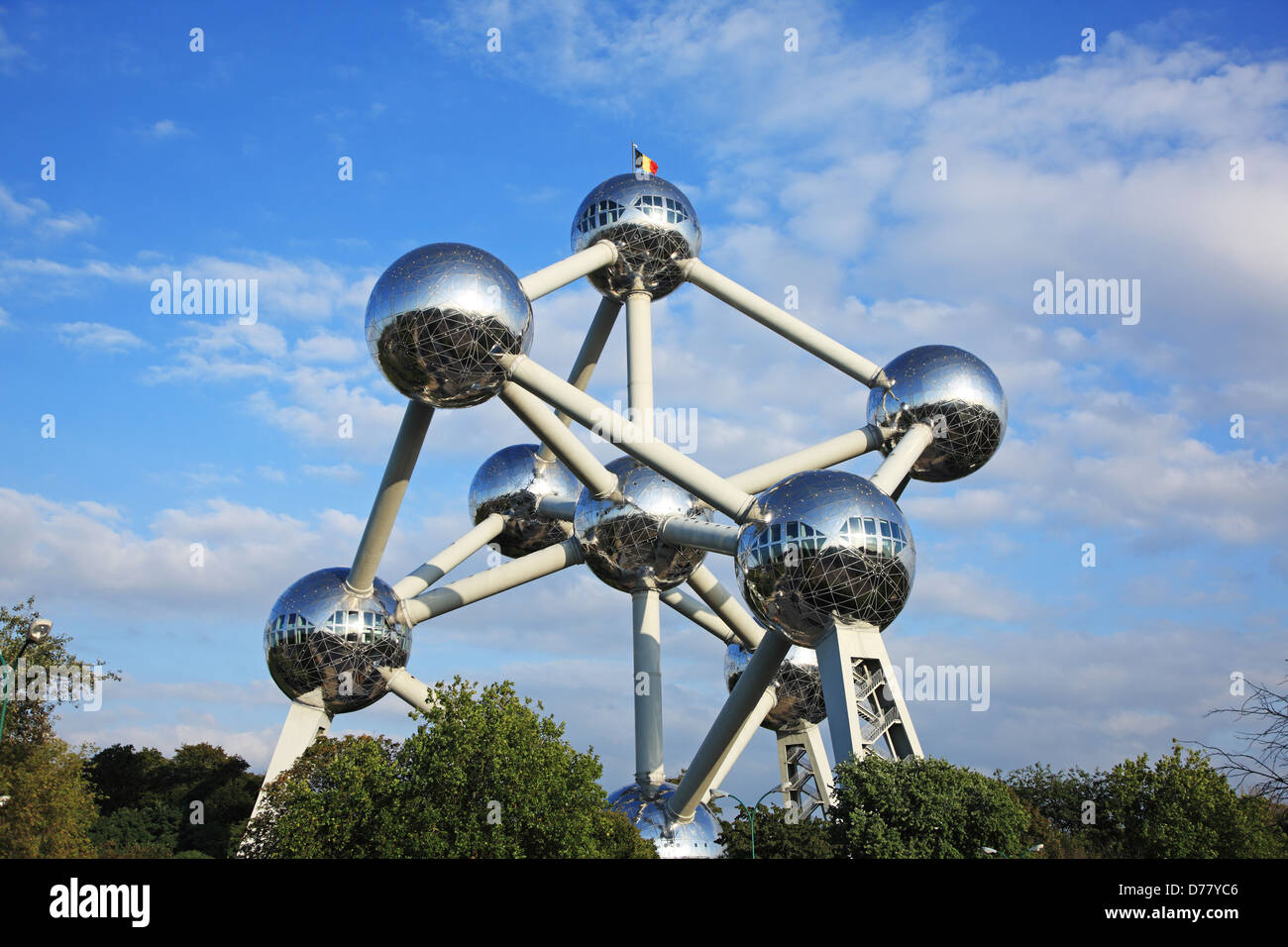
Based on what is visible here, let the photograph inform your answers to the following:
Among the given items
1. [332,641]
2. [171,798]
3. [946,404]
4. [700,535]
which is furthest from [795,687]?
[171,798]

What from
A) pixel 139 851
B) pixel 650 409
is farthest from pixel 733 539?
pixel 139 851

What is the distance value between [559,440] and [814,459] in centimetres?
606

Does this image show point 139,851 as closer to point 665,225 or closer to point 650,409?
point 650,409

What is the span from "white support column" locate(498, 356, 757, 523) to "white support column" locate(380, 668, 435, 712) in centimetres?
811

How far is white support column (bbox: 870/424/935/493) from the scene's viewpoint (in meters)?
23.6

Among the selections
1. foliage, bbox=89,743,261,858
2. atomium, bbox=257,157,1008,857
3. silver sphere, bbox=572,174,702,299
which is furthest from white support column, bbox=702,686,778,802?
foliage, bbox=89,743,261,858

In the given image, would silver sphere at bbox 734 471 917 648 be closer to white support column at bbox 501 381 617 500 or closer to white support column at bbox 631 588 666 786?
white support column at bbox 501 381 617 500

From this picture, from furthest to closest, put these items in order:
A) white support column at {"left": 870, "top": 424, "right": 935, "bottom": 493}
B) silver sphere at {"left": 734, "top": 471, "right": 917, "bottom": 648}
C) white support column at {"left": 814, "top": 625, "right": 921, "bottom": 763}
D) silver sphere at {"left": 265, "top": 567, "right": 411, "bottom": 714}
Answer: silver sphere at {"left": 265, "top": 567, "right": 411, "bottom": 714} → white support column at {"left": 870, "top": 424, "right": 935, "bottom": 493} → white support column at {"left": 814, "top": 625, "right": 921, "bottom": 763} → silver sphere at {"left": 734, "top": 471, "right": 917, "bottom": 648}

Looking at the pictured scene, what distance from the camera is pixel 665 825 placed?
25.7 meters

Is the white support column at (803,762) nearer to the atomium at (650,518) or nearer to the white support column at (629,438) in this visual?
the atomium at (650,518)

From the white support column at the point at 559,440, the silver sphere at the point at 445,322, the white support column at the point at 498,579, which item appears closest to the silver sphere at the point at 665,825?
the white support column at the point at 498,579

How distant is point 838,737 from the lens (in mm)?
18969
